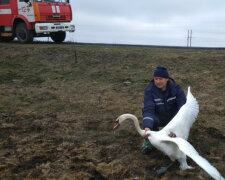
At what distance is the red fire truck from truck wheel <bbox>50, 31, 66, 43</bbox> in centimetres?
68

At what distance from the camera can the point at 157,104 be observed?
4.48m

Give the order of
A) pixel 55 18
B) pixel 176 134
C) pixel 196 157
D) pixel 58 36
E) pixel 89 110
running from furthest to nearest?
1. pixel 58 36
2. pixel 55 18
3. pixel 89 110
4. pixel 176 134
5. pixel 196 157

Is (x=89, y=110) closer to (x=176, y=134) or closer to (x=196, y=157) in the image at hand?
(x=176, y=134)

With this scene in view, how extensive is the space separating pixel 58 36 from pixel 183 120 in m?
13.0

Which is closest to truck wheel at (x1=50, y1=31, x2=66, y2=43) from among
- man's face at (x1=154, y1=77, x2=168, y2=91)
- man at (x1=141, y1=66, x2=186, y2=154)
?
man at (x1=141, y1=66, x2=186, y2=154)

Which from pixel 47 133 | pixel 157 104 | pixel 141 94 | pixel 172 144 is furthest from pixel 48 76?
pixel 172 144

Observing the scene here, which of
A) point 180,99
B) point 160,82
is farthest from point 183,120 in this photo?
point 160,82

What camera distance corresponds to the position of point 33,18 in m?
14.0

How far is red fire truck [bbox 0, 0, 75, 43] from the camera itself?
45.7ft

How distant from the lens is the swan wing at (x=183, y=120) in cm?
400

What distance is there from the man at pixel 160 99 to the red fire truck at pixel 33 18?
10.5 meters

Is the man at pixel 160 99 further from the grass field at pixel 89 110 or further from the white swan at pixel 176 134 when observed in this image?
the grass field at pixel 89 110

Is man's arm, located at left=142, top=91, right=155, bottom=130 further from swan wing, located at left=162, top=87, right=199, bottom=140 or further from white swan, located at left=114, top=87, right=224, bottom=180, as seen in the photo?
swan wing, located at left=162, top=87, right=199, bottom=140

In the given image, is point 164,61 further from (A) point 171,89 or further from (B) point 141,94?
(A) point 171,89
